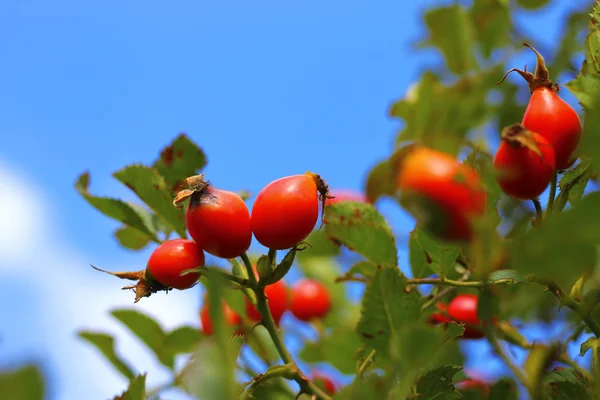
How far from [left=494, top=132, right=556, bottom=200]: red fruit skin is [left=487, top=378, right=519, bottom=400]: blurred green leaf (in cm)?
60

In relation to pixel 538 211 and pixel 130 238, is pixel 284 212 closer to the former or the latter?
pixel 538 211

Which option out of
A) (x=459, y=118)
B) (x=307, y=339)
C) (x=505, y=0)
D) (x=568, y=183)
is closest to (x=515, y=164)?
(x=568, y=183)

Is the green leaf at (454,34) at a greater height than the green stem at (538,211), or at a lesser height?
greater

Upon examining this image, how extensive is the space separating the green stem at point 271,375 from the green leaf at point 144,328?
0.70m

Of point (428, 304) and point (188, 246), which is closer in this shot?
point (188, 246)

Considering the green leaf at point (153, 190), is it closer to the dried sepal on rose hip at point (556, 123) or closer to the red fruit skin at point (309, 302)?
the dried sepal on rose hip at point (556, 123)

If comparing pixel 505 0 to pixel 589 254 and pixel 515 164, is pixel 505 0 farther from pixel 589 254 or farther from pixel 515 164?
pixel 589 254

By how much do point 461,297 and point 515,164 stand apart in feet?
2.22

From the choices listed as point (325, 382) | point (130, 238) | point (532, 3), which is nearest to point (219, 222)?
point (130, 238)

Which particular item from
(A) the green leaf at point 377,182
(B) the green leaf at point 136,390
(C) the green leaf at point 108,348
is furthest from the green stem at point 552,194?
(A) the green leaf at point 377,182

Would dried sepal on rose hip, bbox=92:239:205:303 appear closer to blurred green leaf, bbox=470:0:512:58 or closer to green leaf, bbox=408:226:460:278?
green leaf, bbox=408:226:460:278

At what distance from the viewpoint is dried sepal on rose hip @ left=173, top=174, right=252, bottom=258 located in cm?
120

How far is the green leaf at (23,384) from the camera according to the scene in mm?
481

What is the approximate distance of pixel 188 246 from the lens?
126cm
